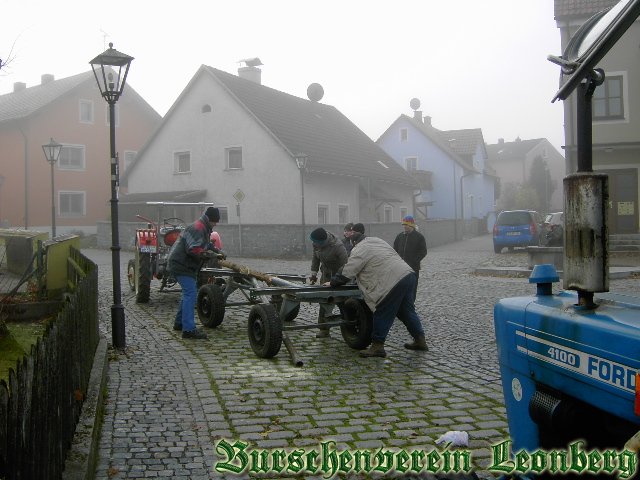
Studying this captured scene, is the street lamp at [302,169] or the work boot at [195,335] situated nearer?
the work boot at [195,335]

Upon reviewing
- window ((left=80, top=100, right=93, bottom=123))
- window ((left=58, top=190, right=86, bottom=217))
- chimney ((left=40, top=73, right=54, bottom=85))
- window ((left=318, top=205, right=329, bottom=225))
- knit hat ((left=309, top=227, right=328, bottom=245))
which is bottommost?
knit hat ((left=309, top=227, right=328, bottom=245))

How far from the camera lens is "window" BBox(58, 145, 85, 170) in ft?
139

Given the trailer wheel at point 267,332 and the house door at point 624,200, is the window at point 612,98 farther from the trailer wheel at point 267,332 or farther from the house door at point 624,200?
the trailer wheel at point 267,332

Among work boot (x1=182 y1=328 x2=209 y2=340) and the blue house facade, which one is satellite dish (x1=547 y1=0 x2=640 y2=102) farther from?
the blue house facade

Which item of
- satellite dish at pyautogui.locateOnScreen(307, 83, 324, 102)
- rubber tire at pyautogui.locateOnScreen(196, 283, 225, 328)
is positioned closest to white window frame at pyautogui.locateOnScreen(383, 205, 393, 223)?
satellite dish at pyautogui.locateOnScreen(307, 83, 324, 102)

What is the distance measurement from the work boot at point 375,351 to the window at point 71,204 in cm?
3685

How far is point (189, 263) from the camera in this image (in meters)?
9.74

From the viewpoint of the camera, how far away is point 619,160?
80.0 ft

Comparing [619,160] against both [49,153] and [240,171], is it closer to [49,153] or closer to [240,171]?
[240,171]

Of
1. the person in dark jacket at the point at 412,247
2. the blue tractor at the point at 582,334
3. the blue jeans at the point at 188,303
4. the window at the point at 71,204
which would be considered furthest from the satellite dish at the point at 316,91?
the blue tractor at the point at 582,334

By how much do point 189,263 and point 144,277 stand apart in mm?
3724

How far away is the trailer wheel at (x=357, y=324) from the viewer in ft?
28.2

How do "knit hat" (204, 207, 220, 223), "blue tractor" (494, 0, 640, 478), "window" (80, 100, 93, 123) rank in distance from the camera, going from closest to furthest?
"blue tractor" (494, 0, 640, 478) → "knit hat" (204, 207, 220, 223) → "window" (80, 100, 93, 123)

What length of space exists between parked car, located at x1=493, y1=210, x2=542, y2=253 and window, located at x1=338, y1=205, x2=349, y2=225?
8222 mm
